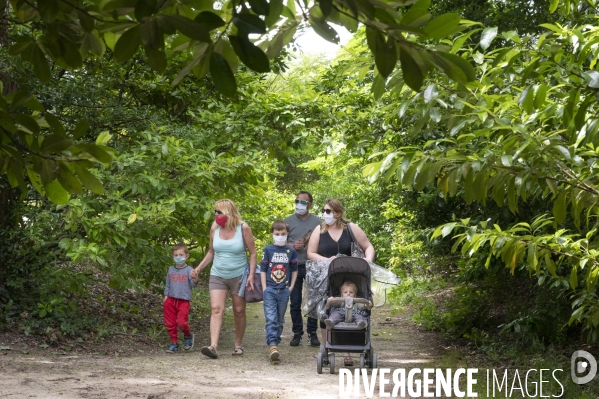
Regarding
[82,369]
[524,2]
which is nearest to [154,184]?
[82,369]

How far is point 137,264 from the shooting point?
10234 mm

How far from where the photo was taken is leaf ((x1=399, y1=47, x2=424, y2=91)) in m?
2.25

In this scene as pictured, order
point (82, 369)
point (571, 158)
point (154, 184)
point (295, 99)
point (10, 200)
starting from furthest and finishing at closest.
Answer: point (295, 99)
point (10, 200)
point (154, 184)
point (82, 369)
point (571, 158)

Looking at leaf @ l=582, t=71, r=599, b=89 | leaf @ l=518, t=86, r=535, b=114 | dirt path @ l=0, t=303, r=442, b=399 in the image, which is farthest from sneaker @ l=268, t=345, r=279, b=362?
leaf @ l=582, t=71, r=599, b=89

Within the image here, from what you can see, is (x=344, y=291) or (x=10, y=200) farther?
(x=10, y=200)

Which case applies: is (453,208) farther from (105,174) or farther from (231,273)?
(105,174)

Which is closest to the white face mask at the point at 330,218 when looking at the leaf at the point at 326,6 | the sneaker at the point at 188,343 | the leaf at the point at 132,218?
the leaf at the point at 132,218

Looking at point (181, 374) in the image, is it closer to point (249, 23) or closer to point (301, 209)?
point (301, 209)

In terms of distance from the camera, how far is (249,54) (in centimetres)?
229

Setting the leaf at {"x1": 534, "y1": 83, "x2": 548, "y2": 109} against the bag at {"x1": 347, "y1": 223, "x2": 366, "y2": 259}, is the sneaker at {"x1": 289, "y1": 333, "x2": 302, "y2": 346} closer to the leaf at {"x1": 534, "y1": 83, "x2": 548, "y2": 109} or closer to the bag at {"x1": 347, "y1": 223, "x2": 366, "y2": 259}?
the bag at {"x1": 347, "y1": 223, "x2": 366, "y2": 259}

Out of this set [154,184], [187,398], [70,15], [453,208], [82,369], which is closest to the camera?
[70,15]

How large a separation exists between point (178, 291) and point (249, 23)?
27.2 feet

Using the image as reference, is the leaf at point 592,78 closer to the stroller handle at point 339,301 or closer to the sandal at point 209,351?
the stroller handle at point 339,301

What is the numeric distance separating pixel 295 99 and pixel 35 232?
465cm
